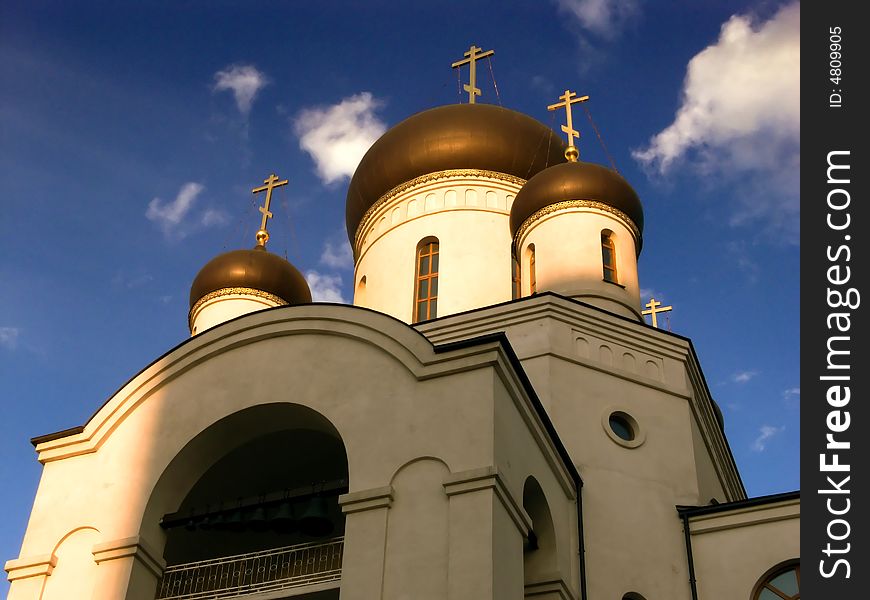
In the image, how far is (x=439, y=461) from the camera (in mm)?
9688

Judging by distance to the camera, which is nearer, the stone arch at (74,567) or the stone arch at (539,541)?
the stone arch at (74,567)

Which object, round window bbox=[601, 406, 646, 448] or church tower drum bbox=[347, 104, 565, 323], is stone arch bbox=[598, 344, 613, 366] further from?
church tower drum bbox=[347, 104, 565, 323]

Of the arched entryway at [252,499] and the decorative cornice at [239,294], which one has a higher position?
the decorative cornice at [239,294]

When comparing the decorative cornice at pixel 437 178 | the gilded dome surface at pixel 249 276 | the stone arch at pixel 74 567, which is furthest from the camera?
the gilded dome surface at pixel 249 276

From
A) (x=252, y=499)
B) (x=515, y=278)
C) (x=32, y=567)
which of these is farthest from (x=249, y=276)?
(x=32, y=567)

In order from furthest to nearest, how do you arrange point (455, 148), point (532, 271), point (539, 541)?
point (455, 148), point (532, 271), point (539, 541)

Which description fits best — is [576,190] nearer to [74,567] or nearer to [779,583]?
[779,583]

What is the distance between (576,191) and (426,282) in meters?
2.81

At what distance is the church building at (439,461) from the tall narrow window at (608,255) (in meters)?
0.03

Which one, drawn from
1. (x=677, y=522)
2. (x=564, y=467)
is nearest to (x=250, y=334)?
(x=564, y=467)

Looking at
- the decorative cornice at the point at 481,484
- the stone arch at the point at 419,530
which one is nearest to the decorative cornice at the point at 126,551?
the stone arch at the point at 419,530

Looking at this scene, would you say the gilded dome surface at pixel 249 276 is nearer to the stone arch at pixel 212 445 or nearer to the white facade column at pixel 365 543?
the stone arch at pixel 212 445

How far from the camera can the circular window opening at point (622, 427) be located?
44.1ft
